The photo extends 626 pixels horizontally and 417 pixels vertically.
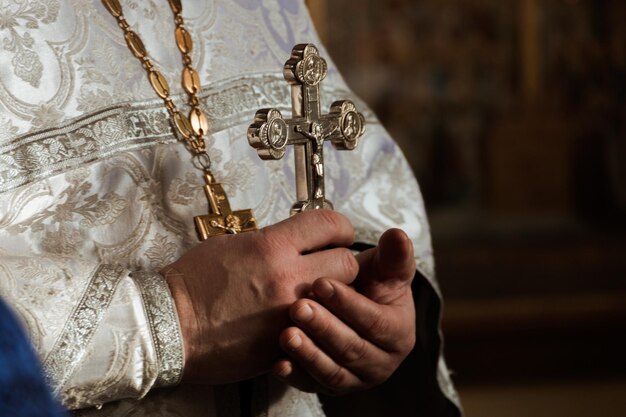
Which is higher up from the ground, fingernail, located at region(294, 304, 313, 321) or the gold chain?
the gold chain

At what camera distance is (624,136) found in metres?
7.60

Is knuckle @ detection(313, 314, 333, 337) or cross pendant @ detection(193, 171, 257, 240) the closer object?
knuckle @ detection(313, 314, 333, 337)

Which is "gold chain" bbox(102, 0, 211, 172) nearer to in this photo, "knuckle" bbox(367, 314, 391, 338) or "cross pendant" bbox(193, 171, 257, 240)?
"cross pendant" bbox(193, 171, 257, 240)

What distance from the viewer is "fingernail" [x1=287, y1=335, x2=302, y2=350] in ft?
3.95

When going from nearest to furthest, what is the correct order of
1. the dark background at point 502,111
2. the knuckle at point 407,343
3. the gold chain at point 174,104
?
the knuckle at point 407,343, the gold chain at point 174,104, the dark background at point 502,111

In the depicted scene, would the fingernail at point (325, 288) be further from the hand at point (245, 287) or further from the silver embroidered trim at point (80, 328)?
the silver embroidered trim at point (80, 328)

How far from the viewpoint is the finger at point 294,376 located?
1241mm

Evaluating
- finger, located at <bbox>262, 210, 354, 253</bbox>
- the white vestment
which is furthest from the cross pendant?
finger, located at <bbox>262, 210, 354, 253</bbox>

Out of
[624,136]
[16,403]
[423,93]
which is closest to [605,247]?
[624,136]

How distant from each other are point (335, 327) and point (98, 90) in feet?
1.55

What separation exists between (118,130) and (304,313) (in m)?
0.40

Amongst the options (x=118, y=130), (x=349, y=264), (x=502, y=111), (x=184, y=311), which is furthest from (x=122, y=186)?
(x=502, y=111)

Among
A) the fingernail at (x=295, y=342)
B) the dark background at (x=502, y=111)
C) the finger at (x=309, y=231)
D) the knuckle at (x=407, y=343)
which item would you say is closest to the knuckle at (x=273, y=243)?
the finger at (x=309, y=231)

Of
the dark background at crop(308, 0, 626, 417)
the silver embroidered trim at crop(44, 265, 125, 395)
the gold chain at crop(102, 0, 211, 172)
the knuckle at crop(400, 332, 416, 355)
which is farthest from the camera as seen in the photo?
the dark background at crop(308, 0, 626, 417)
